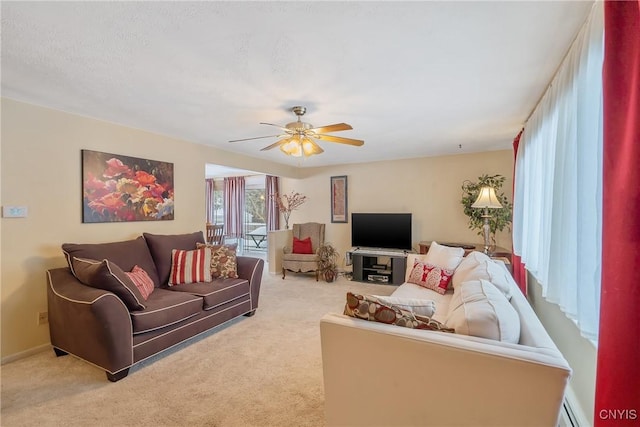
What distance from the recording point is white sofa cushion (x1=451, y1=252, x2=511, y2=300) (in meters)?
1.99

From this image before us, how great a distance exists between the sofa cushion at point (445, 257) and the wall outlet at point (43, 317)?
13.0ft

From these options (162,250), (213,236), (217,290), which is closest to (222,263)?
(217,290)

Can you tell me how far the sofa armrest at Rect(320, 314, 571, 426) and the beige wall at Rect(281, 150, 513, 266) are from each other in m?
4.27

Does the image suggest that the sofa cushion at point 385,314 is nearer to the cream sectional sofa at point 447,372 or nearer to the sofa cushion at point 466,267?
the cream sectional sofa at point 447,372

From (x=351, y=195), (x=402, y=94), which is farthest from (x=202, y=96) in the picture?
(x=351, y=195)

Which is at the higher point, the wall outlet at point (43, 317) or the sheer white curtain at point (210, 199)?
the sheer white curtain at point (210, 199)

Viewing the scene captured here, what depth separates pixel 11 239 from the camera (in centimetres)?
248

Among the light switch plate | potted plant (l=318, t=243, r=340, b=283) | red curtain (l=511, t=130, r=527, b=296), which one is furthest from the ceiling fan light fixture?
red curtain (l=511, t=130, r=527, b=296)

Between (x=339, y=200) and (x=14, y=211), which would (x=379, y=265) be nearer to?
(x=339, y=200)

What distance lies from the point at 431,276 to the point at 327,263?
2437 millimetres

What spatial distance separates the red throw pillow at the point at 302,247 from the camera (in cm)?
562

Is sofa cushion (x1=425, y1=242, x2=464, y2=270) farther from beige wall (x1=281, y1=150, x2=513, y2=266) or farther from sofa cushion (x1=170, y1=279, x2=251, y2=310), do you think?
sofa cushion (x1=170, y1=279, x2=251, y2=310)

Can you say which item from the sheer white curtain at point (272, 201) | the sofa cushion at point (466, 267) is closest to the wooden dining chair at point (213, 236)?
the sheer white curtain at point (272, 201)

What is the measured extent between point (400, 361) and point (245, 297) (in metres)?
2.45
